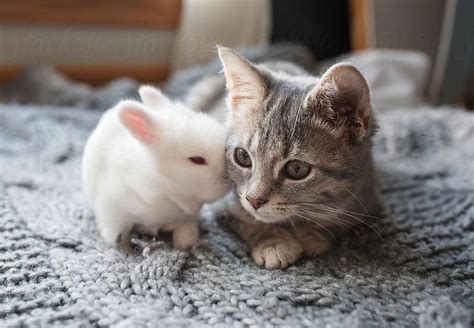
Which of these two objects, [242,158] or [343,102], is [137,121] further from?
[343,102]

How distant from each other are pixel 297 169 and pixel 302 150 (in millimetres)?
39

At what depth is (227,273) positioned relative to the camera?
85 centimetres

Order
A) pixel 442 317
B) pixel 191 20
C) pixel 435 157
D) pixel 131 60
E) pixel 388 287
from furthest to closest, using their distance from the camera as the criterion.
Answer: pixel 131 60 → pixel 191 20 → pixel 435 157 → pixel 388 287 → pixel 442 317

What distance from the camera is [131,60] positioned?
2.36 metres

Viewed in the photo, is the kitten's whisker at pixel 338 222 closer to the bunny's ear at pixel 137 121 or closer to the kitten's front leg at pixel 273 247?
the kitten's front leg at pixel 273 247

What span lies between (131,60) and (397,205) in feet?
5.47

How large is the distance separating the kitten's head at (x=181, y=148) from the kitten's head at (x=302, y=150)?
4cm

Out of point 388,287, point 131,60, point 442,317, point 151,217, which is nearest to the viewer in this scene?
point 442,317

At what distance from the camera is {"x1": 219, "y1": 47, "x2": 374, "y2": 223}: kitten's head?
87 cm

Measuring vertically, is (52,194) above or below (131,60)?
below

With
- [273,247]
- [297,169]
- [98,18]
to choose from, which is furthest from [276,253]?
[98,18]

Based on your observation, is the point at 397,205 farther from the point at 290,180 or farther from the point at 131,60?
the point at 131,60

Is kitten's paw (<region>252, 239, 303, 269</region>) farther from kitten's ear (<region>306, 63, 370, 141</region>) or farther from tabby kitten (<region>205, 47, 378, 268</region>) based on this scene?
kitten's ear (<region>306, 63, 370, 141</region>)

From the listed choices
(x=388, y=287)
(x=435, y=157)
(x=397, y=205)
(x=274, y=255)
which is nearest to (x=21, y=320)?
(x=274, y=255)
